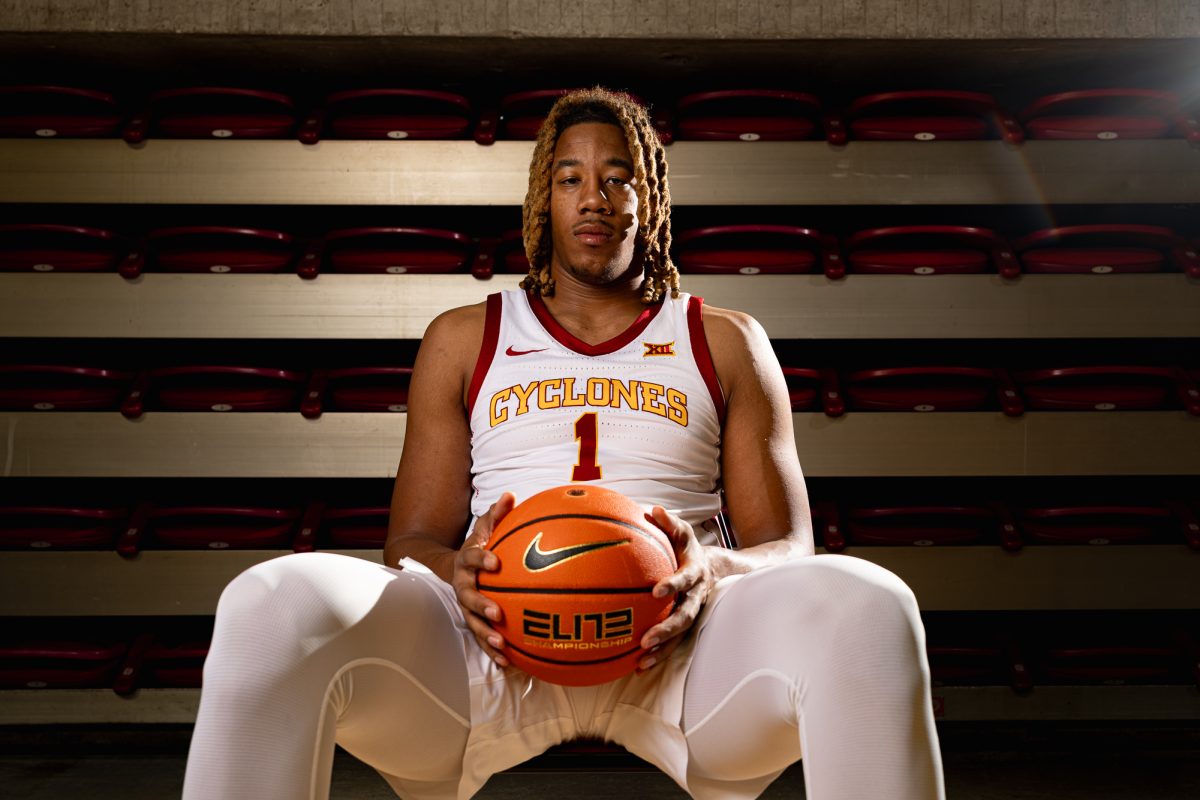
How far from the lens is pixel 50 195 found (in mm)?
3434

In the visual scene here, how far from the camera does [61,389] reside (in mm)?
3365

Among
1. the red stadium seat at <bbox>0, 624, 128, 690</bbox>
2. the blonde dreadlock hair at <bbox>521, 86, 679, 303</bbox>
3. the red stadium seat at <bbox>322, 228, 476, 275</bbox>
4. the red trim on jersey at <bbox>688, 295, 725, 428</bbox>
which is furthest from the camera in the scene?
the red stadium seat at <bbox>322, 228, 476, 275</bbox>

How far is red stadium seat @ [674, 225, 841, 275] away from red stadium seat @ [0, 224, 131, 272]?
6.49 ft

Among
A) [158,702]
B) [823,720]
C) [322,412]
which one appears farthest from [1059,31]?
[158,702]

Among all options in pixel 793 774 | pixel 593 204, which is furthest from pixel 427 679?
pixel 793 774

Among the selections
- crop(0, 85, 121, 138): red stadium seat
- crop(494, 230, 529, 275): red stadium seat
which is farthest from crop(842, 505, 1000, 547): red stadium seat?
crop(0, 85, 121, 138): red stadium seat

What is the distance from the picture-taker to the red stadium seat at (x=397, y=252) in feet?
11.1

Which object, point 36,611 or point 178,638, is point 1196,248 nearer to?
point 178,638

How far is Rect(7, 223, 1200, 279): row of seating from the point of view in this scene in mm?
3361

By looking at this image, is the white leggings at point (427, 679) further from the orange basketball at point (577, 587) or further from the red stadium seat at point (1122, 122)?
the red stadium seat at point (1122, 122)

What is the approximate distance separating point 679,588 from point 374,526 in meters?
2.25

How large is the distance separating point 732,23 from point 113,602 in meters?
2.86

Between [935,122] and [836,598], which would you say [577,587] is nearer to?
[836,598]

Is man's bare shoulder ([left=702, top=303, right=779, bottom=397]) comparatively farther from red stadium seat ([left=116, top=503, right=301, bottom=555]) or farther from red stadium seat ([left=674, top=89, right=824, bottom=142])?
red stadium seat ([left=116, top=503, right=301, bottom=555])
